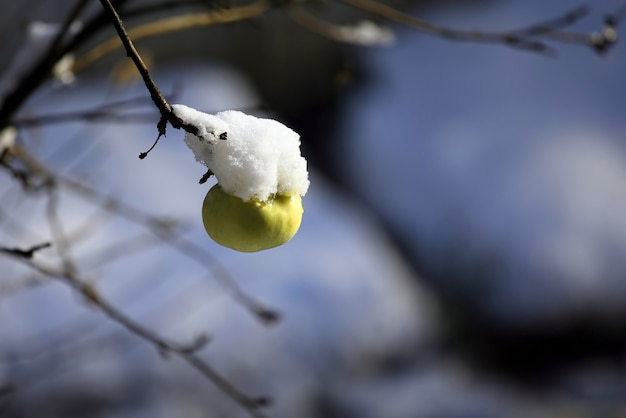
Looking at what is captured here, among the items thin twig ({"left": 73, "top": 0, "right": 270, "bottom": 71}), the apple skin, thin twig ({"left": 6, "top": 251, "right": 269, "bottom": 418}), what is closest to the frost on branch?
the apple skin

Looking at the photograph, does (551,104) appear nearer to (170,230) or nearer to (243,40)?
(243,40)

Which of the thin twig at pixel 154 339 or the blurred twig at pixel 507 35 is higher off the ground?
the blurred twig at pixel 507 35

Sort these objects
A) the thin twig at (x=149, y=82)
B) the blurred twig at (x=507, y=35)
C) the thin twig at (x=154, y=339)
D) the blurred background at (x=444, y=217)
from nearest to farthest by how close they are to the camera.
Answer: the thin twig at (x=149, y=82)
the thin twig at (x=154, y=339)
the blurred twig at (x=507, y=35)
the blurred background at (x=444, y=217)

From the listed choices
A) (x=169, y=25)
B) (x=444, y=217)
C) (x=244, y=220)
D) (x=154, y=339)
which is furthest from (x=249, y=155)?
(x=444, y=217)

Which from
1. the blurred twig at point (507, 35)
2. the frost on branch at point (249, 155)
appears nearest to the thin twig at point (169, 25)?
the blurred twig at point (507, 35)

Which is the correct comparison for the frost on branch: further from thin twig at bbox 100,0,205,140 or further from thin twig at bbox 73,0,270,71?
thin twig at bbox 73,0,270,71

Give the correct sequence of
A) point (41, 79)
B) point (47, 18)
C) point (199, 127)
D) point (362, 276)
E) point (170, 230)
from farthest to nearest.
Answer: point (362, 276), point (47, 18), point (170, 230), point (41, 79), point (199, 127)

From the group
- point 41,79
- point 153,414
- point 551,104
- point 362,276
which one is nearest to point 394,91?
point 551,104

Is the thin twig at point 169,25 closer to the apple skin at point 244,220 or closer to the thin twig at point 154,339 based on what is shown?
the thin twig at point 154,339
